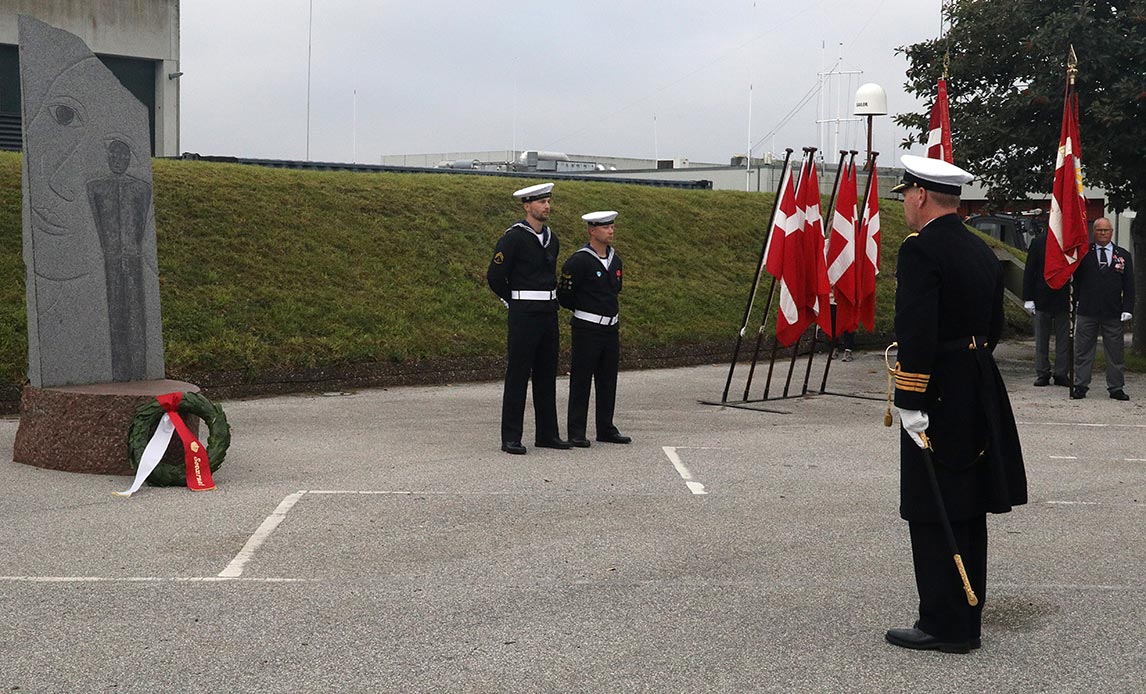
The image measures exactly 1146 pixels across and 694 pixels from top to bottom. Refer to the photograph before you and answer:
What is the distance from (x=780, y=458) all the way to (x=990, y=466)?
4699 mm

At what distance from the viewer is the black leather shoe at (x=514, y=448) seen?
9.82 meters

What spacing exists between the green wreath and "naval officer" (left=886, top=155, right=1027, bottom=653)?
4.88m

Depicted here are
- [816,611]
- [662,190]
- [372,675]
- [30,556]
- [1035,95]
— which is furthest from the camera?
[662,190]

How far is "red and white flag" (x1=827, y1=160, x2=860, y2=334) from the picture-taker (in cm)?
1344

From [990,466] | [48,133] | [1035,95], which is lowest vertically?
[990,466]

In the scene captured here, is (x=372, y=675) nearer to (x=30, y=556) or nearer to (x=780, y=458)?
(x=30, y=556)

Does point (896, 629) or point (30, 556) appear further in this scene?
point (30, 556)

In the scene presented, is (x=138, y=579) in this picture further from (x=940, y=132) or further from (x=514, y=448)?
(x=940, y=132)

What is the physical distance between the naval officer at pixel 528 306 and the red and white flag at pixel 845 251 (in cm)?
437

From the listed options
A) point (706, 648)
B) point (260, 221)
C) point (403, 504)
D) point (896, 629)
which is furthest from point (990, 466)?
point (260, 221)

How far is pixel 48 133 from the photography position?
9016 mm

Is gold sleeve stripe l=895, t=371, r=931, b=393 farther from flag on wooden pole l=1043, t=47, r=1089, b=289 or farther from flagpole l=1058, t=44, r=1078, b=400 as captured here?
flag on wooden pole l=1043, t=47, r=1089, b=289

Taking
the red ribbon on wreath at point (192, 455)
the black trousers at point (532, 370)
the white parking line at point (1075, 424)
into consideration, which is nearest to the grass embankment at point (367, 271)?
the red ribbon on wreath at point (192, 455)

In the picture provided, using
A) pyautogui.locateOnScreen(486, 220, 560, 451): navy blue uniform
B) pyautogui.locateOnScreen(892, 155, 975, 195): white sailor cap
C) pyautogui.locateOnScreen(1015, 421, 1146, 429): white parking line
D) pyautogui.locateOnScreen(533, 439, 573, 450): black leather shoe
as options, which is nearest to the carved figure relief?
pyautogui.locateOnScreen(486, 220, 560, 451): navy blue uniform
